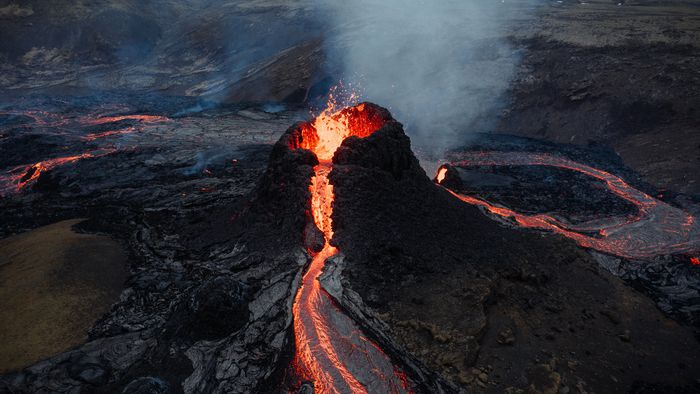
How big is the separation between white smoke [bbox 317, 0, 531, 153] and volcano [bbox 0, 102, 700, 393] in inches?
511

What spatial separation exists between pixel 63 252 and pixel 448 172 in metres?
14.0

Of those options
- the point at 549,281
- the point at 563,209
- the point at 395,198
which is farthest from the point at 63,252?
the point at 563,209

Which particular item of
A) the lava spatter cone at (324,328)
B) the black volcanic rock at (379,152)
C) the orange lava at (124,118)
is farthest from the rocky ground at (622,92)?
the orange lava at (124,118)

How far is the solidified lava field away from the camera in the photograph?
736 centimetres

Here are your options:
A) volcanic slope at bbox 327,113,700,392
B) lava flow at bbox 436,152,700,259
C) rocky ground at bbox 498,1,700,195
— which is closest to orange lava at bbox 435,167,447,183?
lava flow at bbox 436,152,700,259

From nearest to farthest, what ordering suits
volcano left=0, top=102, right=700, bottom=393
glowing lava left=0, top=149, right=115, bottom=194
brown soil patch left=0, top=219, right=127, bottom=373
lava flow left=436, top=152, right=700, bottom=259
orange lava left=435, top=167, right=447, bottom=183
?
volcano left=0, top=102, right=700, bottom=393, brown soil patch left=0, top=219, right=127, bottom=373, lava flow left=436, top=152, right=700, bottom=259, orange lava left=435, top=167, right=447, bottom=183, glowing lava left=0, top=149, right=115, bottom=194

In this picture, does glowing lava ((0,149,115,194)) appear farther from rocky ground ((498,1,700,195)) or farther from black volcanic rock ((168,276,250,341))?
rocky ground ((498,1,700,195))

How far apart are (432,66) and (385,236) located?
2540cm

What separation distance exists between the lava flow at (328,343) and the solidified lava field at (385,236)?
0.13ft

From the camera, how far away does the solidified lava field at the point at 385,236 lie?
7.36 m

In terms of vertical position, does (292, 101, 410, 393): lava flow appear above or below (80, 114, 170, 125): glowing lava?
below

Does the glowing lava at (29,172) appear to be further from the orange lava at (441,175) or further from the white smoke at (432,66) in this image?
the white smoke at (432,66)

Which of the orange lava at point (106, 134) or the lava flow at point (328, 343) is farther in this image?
the orange lava at point (106, 134)

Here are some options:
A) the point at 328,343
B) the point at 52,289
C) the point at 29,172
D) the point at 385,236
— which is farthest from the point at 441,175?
the point at 29,172
